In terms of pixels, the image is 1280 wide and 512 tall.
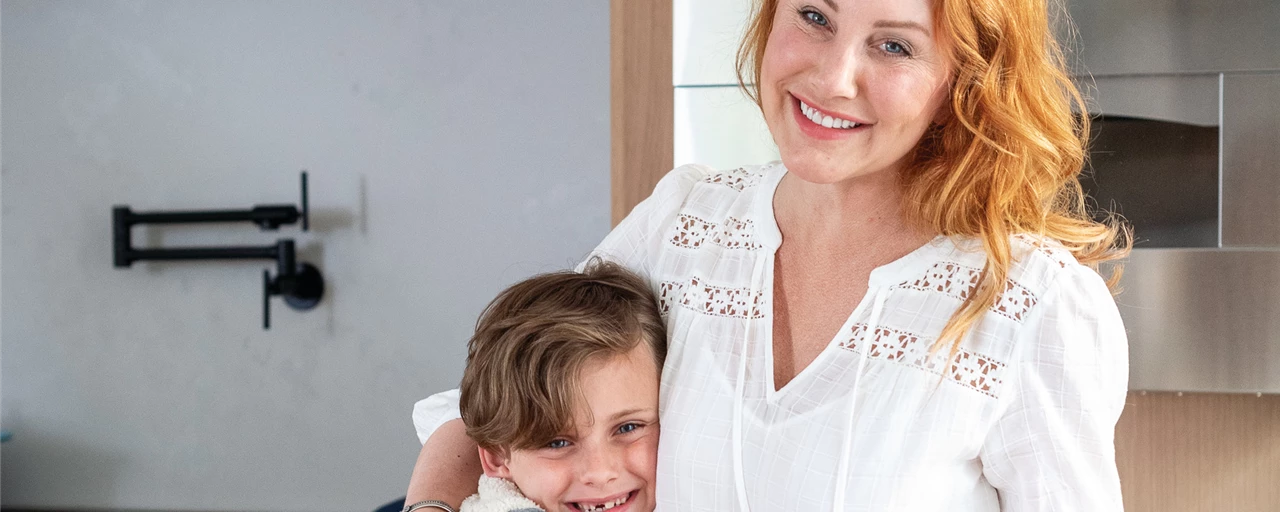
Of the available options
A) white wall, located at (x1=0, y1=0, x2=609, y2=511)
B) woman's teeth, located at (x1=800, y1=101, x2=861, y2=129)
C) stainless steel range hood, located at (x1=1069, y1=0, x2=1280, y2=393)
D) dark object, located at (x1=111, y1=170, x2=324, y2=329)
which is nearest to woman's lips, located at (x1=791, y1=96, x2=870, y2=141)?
woman's teeth, located at (x1=800, y1=101, x2=861, y2=129)

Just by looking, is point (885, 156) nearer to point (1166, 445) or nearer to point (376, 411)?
point (1166, 445)

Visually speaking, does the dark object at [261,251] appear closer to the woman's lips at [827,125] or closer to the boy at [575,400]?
the boy at [575,400]

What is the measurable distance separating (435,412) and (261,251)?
1.25 metres

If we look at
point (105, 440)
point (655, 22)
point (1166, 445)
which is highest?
point (655, 22)

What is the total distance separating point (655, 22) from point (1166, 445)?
1050mm

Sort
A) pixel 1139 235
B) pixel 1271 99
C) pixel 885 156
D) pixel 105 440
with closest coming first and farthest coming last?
1. pixel 885 156
2. pixel 1271 99
3. pixel 1139 235
4. pixel 105 440

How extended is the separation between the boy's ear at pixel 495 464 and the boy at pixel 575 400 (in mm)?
21

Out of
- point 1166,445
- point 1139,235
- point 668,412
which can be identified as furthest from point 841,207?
point 1166,445

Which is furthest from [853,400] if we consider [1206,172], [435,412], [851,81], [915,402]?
[1206,172]

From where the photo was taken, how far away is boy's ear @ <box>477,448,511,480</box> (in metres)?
1.11

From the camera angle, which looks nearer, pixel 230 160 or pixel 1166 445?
pixel 1166 445

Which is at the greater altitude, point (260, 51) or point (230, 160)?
point (260, 51)

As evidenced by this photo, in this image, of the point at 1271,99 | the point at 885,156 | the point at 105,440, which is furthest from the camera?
the point at 105,440

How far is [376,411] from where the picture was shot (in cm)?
239
